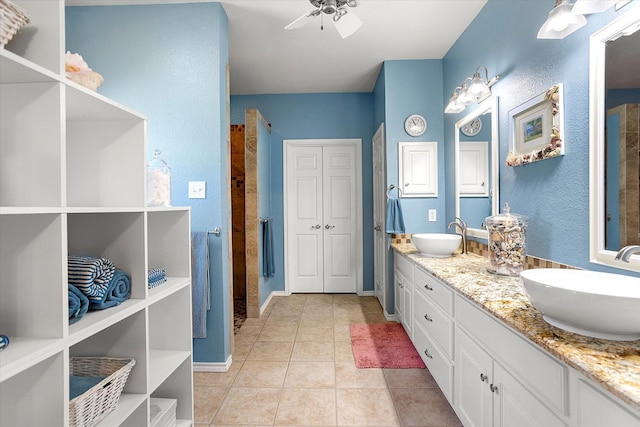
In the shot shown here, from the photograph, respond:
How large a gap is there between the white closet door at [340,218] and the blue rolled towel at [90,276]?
129 inches

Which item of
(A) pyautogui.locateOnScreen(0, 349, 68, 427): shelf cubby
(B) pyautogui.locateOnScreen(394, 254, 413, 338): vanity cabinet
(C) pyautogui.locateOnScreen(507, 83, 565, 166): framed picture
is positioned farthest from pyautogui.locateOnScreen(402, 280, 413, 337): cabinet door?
(A) pyautogui.locateOnScreen(0, 349, 68, 427): shelf cubby

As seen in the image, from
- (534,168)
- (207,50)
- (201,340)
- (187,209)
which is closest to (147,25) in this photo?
(207,50)

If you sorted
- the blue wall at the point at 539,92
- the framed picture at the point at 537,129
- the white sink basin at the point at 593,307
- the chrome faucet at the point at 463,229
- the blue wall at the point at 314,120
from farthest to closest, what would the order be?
the blue wall at the point at 314,120 < the chrome faucet at the point at 463,229 < the framed picture at the point at 537,129 < the blue wall at the point at 539,92 < the white sink basin at the point at 593,307

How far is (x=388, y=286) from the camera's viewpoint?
132 inches

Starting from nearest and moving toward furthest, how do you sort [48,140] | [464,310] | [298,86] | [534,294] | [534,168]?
[48,140], [534,294], [464,310], [534,168], [298,86]

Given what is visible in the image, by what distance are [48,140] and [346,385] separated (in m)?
2.05

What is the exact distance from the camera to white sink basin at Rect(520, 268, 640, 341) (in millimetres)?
786

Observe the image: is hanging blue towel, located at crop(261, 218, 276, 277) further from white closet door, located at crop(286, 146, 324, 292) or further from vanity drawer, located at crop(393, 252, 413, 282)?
vanity drawer, located at crop(393, 252, 413, 282)

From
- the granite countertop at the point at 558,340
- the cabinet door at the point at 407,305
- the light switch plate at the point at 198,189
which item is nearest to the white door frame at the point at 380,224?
the cabinet door at the point at 407,305

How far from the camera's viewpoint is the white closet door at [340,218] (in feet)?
13.9

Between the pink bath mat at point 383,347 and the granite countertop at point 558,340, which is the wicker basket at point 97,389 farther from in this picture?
the pink bath mat at point 383,347

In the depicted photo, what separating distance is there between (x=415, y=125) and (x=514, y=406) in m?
2.64

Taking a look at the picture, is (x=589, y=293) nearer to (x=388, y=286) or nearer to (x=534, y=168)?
(x=534, y=168)

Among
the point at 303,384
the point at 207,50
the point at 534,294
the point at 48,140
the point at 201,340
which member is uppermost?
the point at 207,50
